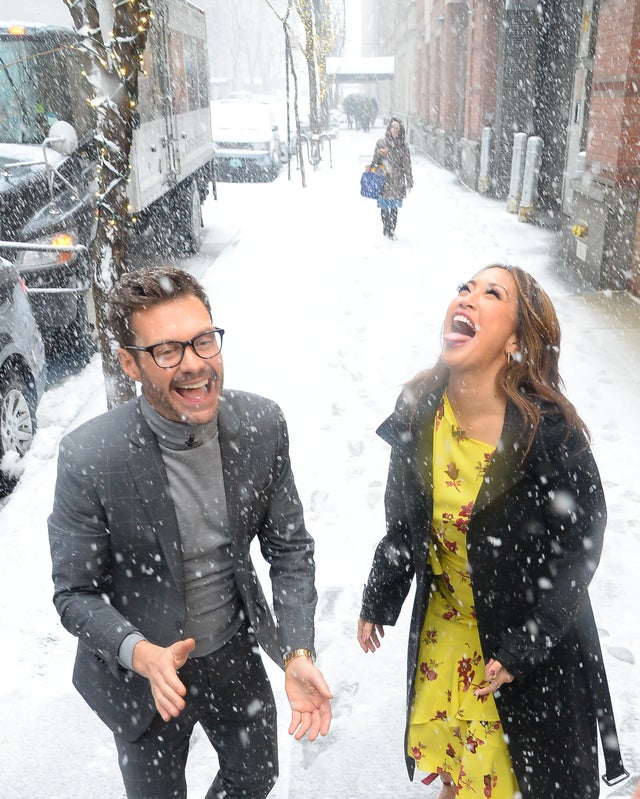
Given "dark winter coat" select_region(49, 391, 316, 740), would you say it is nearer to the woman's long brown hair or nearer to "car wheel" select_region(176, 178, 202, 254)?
the woman's long brown hair

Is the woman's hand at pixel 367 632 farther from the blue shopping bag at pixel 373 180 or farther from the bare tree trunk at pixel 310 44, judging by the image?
the bare tree trunk at pixel 310 44

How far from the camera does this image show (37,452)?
573cm

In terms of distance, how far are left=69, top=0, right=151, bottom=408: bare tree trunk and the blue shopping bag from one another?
25.6ft

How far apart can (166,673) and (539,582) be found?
1082 millimetres

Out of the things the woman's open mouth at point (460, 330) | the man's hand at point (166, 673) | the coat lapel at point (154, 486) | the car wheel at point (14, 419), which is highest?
the woman's open mouth at point (460, 330)

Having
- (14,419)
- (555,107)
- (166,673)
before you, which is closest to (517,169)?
(555,107)

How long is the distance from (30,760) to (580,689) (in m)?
2.12

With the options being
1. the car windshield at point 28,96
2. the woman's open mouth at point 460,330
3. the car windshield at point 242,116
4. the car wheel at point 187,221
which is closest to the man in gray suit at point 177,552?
the woman's open mouth at point 460,330

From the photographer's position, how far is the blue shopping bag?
40.6 ft

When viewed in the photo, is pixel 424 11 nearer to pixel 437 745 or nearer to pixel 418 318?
pixel 418 318

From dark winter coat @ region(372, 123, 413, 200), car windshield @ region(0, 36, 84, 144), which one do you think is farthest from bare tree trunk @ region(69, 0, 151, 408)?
dark winter coat @ region(372, 123, 413, 200)

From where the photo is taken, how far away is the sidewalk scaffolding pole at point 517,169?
49.2ft

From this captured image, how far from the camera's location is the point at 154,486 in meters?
1.99

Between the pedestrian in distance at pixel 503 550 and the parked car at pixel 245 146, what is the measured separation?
20.4 m
